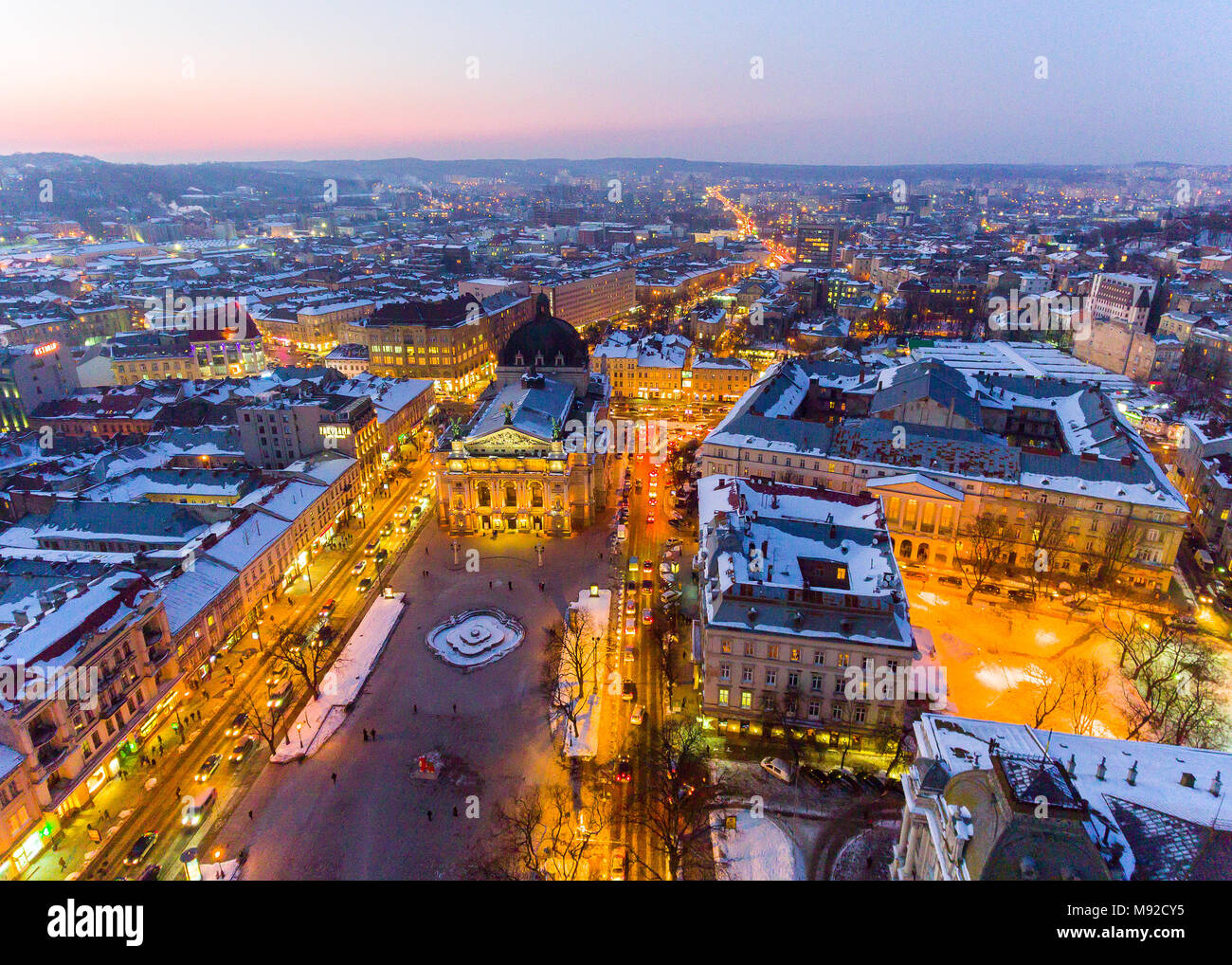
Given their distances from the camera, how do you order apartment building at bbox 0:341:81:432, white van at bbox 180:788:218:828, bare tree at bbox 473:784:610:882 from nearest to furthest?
bare tree at bbox 473:784:610:882, white van at bbox 180:788:218:828, apartment building at bbox 0:341:81:432

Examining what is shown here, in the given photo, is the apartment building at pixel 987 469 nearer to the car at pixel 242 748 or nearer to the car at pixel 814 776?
the car at pixel 814 776

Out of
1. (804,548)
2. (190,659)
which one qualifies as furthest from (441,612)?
(804,548)

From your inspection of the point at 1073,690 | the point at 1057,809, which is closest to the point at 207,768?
the point at 1057,809

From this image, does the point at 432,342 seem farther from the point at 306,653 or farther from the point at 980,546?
the point at 980,546

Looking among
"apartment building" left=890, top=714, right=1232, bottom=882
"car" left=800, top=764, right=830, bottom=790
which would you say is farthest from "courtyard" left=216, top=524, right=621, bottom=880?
"apartment building" left=890, top=714, right=1232, bottom=882

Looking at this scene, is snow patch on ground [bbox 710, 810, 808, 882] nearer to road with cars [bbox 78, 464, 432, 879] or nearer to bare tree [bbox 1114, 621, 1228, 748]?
bare tree [bbox 1114, 621, 1228, 748]
